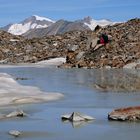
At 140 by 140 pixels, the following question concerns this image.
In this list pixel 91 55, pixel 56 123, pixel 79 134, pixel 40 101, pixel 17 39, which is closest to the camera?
pixel 79 134

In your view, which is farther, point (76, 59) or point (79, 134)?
point (76, 59)

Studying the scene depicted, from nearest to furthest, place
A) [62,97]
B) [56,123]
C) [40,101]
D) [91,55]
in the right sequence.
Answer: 1. [56,123]
2. [40,101]
3. [62,97]
4. [91,55]

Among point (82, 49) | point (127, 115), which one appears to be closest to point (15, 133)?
point (127, 115)

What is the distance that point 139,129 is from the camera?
54.4ft

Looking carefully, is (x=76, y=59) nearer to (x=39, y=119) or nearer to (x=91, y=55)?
(x=91, y=55)

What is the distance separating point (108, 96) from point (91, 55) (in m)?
45.8

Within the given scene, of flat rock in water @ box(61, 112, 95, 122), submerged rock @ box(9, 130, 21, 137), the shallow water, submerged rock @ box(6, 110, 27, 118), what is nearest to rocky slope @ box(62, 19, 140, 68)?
the shallow water

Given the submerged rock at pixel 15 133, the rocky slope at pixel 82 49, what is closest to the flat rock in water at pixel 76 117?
the submerged rock at pixel 15 133

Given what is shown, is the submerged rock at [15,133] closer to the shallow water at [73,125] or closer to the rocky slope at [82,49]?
the shallow water at [73,125]

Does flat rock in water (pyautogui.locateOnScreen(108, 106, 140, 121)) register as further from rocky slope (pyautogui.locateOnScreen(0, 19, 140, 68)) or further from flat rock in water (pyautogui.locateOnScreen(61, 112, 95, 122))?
rocky slope (pyautogui.locateOnScreen(0, 19, 140, 68))

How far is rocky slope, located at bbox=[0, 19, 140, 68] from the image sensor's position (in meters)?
70.2

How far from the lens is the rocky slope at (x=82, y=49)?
2766 inches

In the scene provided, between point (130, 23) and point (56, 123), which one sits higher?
point (130, 23)

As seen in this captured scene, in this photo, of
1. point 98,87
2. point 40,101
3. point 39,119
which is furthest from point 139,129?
point 98,87
